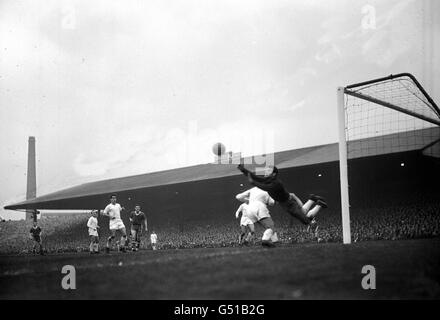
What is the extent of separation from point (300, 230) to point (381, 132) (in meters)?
6.81

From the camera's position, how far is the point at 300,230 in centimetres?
2141

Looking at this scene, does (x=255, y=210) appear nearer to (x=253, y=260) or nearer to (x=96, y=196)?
(x=253, y=260)

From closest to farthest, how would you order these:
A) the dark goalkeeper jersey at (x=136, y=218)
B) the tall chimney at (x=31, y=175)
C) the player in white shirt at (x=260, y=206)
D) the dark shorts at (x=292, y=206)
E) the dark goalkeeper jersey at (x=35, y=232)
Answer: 1. the dark shorts at (x=292, y=206)
2. the player in white shirt at (x=260, y=206)
3. the dark goalkeeper jersey at (x=136, y=218)
4. the dark goalkeeper jersey at (x=35, y=232)
5. the tall chimney at (x=31, y=175)

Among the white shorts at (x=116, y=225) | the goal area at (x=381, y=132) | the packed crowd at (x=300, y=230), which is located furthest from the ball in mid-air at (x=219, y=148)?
the white shorts at (x=116, y=225)

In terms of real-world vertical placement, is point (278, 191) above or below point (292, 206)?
above

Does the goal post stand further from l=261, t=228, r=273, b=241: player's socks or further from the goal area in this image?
l=261, t=228, r=273, b=241: player's socks

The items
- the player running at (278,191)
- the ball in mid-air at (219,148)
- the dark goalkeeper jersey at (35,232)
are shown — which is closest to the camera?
the player running at (278,191)

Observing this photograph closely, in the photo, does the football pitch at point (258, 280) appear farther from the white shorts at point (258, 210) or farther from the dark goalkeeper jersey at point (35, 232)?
the dark goalkeeper jersey at point (35, 232)

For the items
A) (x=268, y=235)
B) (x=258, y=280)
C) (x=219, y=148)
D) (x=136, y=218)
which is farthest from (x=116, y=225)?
(x=258, y=280)

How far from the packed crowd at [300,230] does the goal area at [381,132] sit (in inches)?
54.6

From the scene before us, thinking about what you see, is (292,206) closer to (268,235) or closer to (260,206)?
(268,235)

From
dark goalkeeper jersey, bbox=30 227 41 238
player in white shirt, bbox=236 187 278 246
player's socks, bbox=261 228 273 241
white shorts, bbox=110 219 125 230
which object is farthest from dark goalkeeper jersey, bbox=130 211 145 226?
dark goalkeeper jersey, bbox=30 227 41 238

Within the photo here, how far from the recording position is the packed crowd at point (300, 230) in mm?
17094
